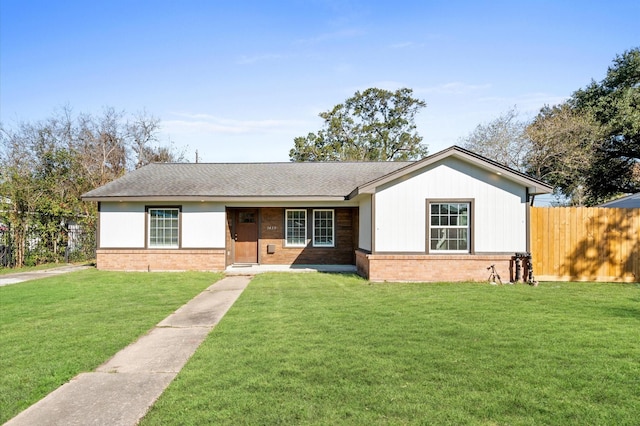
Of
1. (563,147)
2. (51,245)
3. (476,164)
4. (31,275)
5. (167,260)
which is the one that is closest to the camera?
(476,164)

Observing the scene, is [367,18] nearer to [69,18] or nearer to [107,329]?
[69,18]

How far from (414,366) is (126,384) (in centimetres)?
316

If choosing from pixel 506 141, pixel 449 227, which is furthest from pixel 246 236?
pixel 506 141

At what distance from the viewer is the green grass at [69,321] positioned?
433 centimetres

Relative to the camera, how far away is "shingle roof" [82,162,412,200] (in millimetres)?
14281

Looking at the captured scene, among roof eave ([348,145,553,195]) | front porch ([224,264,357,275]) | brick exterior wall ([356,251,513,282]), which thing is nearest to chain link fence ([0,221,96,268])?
front porch ([224,264,357,275])

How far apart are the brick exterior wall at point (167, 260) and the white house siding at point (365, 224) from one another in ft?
16.4

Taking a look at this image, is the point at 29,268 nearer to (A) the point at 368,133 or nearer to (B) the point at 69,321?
(B) the point at 69,321

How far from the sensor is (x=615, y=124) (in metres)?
23.2

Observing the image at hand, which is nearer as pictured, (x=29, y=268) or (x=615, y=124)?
(x=29, y=268)

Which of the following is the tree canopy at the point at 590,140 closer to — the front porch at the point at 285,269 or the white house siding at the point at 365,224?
the white house siding at the point at 365,224

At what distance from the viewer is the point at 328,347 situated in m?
5.29

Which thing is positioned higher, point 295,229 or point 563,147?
point 563,147

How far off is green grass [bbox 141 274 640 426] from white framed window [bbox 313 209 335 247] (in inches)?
282
